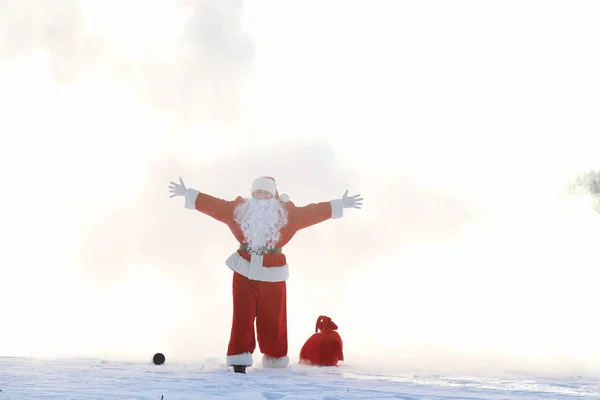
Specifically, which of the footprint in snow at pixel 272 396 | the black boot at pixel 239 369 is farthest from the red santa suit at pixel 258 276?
the footprint in snow at pixel 272 396

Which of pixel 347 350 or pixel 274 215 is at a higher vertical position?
pixel 274 215

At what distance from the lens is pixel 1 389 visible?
176 inches

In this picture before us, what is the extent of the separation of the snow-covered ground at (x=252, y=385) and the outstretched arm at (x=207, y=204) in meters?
1.95

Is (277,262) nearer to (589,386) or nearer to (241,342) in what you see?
(241,342)

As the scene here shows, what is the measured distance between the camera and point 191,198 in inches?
305

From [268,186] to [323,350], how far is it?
2.19m

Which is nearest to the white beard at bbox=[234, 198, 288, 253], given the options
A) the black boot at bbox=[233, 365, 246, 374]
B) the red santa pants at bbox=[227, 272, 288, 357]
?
the red santa pants at bbox=[227, 272, 288, 357]

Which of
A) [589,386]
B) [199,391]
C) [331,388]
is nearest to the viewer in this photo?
[199,391]

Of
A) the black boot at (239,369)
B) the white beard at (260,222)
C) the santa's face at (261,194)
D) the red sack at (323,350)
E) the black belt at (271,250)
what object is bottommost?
the black boot at (239,369)

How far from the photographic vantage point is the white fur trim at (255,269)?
24.0 ft

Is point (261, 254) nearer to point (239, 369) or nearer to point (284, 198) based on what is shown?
point (284, 198)

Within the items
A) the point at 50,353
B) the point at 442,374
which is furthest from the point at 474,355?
the point at 50,353

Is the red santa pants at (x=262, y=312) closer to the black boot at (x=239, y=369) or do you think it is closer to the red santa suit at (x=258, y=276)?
the red santa suit at (x=258, y=276)

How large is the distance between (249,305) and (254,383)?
228 centimetres
